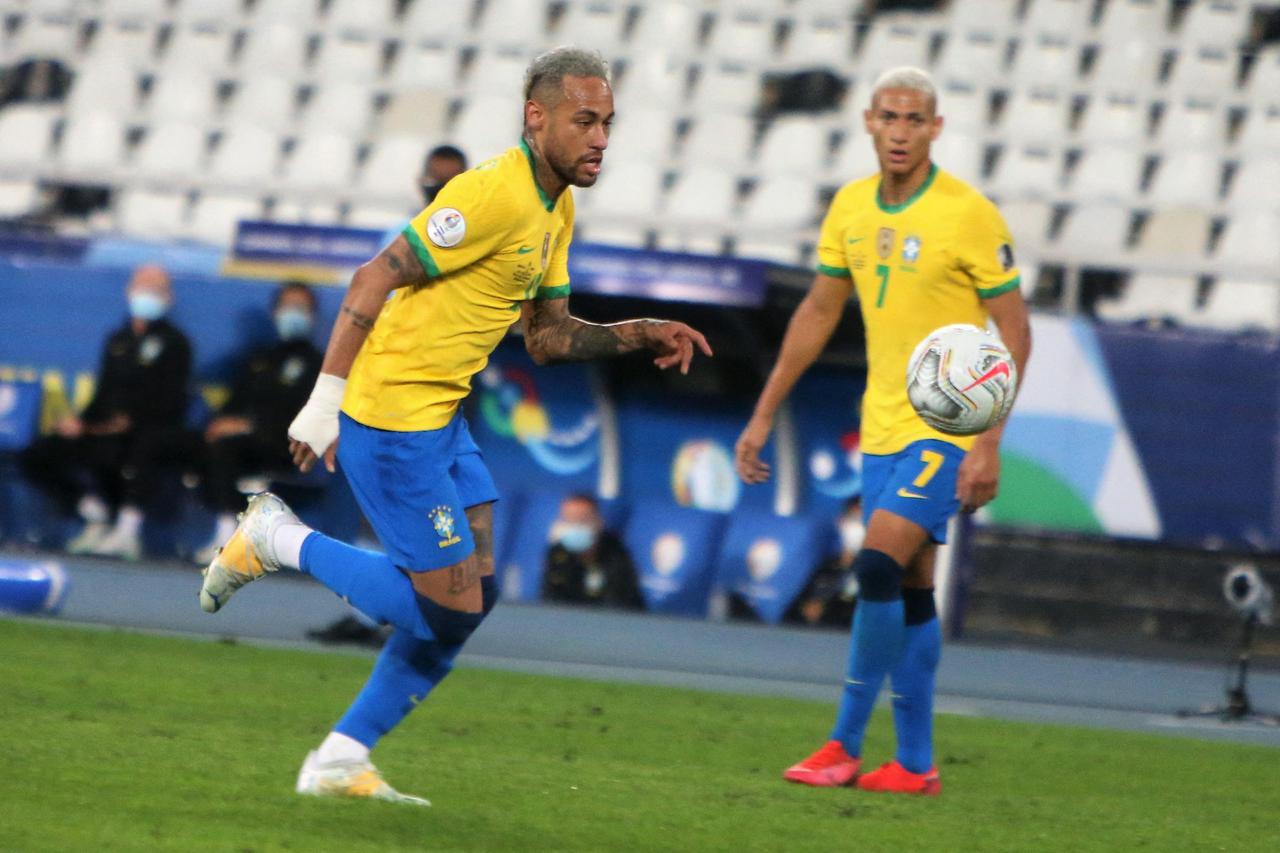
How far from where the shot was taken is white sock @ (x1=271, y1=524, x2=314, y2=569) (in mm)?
5441

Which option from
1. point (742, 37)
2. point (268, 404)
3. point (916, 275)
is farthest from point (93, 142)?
point (916, 275)

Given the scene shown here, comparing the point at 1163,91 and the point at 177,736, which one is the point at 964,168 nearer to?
the point at 1163,91

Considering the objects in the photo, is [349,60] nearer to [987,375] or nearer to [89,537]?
[89,537]

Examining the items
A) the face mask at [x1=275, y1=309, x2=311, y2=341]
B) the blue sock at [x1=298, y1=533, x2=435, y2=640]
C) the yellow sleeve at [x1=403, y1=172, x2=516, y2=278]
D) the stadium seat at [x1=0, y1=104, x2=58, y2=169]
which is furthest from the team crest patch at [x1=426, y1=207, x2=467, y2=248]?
the stadium seat at [x1=0, y1=104, x2=58, y2=169]

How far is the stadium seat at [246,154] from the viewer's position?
16.0 m

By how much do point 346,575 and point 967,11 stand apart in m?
11.1

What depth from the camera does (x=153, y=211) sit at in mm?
15672

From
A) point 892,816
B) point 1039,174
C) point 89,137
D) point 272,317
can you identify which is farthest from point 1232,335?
point 89,137

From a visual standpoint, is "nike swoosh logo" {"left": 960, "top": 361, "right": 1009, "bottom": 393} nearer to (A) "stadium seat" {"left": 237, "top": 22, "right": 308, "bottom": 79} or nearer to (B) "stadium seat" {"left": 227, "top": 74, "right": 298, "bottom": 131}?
(B) "stadium seat" {"left": 227, "top": 74, "right": 298, "bottom": 131}

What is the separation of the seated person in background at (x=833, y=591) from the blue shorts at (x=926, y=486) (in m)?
5.77

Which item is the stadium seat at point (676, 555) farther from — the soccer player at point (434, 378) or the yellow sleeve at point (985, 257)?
the soccer player at point (434, 378)

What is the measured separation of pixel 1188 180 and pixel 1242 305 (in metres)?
1.54

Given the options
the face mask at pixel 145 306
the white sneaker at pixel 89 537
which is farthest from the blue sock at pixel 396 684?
the white sneaker at pixel 89 537

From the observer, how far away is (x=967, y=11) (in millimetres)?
Result: 15352
